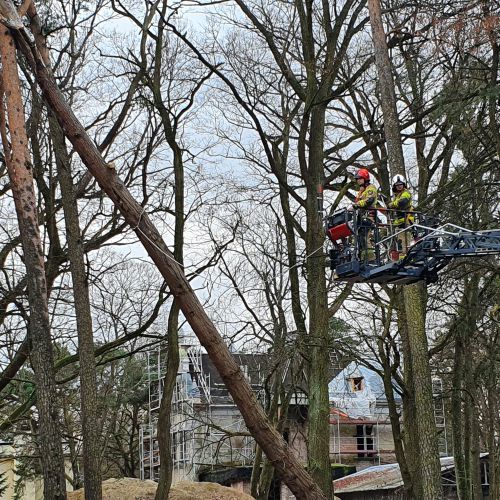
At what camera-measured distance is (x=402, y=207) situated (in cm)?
1118

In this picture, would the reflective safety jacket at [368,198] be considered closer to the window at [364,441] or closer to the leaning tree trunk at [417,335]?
the leaning tree trunk at [417,335]

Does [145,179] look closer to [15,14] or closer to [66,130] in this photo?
[15,14]

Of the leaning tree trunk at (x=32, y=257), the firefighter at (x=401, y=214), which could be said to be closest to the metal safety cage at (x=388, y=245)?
the firefighter at (x=401, y=214)

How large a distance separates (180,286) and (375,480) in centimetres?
2757

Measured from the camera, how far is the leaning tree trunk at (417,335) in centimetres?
1470

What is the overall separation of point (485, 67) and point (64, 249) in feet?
33.2

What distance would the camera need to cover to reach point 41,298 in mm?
12758

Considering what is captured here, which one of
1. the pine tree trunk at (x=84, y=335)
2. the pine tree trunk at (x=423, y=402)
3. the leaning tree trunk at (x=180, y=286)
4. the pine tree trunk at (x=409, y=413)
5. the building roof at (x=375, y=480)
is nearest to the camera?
the leaning tree trunk at (x=180, y=286)

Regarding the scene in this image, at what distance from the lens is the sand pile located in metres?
19.7

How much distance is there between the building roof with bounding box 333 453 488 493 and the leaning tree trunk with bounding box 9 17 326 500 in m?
22.6

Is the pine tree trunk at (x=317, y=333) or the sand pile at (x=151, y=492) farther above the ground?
the pine tree trunk at (x=317, y=333)

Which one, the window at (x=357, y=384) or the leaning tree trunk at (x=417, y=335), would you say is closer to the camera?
the leaning tree trunk at (x=417, y=335)

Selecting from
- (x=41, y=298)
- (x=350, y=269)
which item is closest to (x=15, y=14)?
(x=41, y=298)

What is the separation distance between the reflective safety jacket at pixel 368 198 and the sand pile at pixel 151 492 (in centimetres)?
1129
